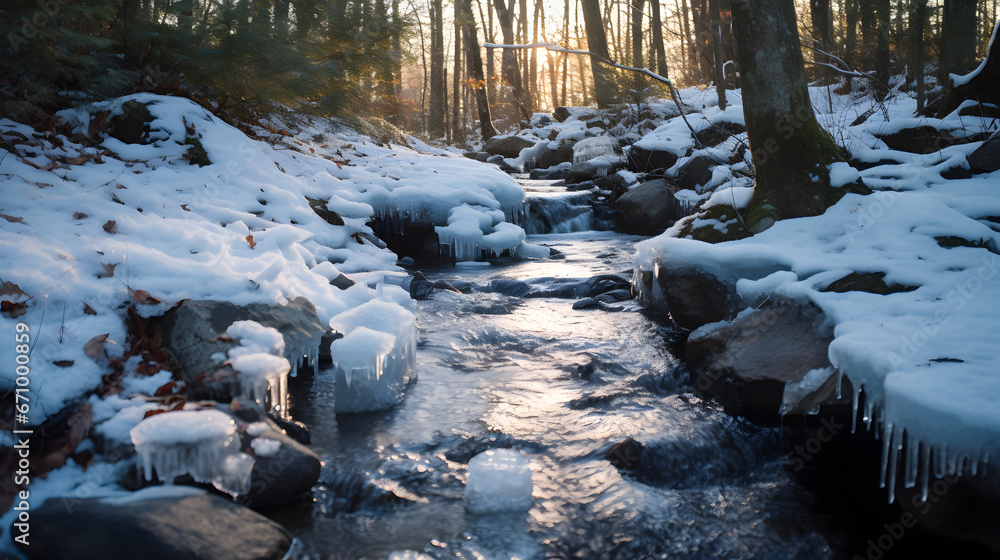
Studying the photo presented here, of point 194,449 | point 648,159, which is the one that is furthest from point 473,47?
point 194,449

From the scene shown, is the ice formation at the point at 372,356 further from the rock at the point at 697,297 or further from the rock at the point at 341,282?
the rock at the point at 697,297

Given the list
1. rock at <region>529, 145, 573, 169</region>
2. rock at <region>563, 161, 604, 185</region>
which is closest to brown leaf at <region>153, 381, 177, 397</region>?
rock at <region>563, 161, 604, 185</region>

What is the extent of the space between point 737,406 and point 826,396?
2.15ft

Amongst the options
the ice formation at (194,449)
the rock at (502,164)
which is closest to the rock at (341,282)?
the ice formation at (194,449)

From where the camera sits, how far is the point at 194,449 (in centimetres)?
227

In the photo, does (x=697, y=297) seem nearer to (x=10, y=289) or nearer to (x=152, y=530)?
(x=152, y=530)

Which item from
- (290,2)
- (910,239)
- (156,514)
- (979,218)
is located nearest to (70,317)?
(156,514)

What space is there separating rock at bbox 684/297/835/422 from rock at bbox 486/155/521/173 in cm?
1186

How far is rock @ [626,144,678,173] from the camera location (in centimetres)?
1109

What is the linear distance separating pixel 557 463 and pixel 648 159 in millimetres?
9585

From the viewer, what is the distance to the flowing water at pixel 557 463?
2.40 metres

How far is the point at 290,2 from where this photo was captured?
26.0 feet

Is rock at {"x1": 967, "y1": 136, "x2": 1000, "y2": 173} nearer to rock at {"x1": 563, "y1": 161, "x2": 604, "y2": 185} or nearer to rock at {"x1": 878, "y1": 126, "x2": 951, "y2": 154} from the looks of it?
rock at {"x1": 878, "y1": 126, "x2": 951, "y2": 154}

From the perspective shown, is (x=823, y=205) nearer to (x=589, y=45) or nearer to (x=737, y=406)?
(x=737, y=406)
